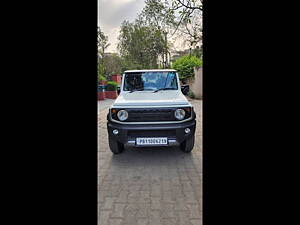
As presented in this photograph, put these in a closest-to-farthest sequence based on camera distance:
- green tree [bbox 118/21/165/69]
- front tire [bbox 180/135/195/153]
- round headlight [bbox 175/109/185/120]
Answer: round headlight [bbox 175/109/185/120], front tire [bbox 180/135/195/153], green tree [bbox 118/21/165/69]

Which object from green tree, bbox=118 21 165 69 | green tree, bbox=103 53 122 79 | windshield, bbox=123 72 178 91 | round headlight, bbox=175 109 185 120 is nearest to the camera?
round headlight, bbox=175 109 185 120

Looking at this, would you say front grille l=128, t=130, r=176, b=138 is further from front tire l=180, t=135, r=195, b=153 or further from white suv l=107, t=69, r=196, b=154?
front tire l=180, t=135, r=195, b=153

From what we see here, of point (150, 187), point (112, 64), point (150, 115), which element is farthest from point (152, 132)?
point (112, 64)

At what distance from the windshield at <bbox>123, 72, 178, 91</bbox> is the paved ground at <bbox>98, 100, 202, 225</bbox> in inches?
53.3

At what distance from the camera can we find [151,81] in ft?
16.5

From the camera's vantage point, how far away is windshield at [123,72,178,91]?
500cm

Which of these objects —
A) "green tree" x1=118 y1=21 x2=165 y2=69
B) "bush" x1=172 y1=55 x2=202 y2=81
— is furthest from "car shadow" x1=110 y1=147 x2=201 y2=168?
"green tree" x1=118 y1=21 x2=165 y2=69

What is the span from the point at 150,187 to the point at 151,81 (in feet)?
8.07

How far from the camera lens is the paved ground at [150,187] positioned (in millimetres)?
2547
